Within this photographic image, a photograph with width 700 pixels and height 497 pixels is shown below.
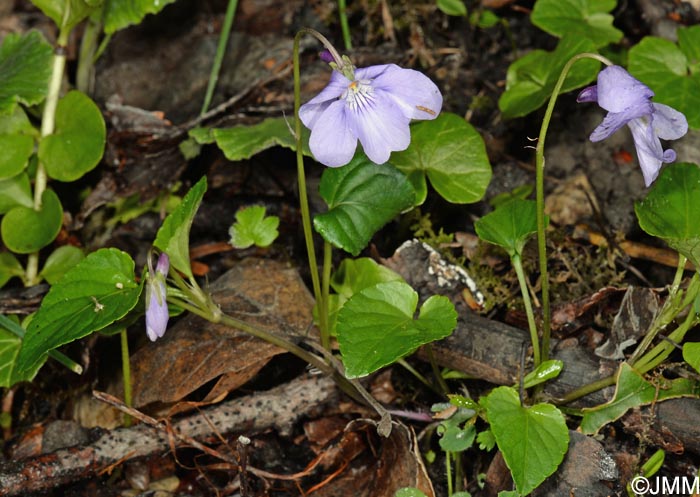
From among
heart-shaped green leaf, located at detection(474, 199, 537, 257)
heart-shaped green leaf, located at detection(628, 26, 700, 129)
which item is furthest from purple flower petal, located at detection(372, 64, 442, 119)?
heart-shaped green leaf, located at detection(628, 26, 700, 129)

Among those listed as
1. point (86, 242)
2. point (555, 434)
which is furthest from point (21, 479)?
point (555, 434)

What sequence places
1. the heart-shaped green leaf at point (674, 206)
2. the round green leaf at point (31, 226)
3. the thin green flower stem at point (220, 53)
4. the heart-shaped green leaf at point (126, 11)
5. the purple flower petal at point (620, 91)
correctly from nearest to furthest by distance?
1. the purple flower petal at point (620, 91)
2. the heart-shaped green leaf at point (674, 206)
3. the round green leaf at point (31, 226)
4. the heart-shaped green leaf at point (126, 11)
5. the thin green flower stem at point (220, 53)

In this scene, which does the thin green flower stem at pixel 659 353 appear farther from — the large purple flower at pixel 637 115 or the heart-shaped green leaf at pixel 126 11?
the heart-shaped green leaf at pixel 126 11

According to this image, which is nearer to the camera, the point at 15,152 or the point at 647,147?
the point at 647,147

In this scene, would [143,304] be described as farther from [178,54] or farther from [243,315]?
[178,54]

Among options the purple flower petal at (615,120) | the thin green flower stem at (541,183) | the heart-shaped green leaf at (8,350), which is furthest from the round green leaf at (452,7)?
the heart-shaped green leaf at (8,350)

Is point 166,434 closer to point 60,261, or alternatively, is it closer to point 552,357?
point 60,261

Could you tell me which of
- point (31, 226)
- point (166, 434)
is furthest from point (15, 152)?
point (166, 434)

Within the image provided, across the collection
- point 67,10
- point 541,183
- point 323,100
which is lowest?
point 541,183
